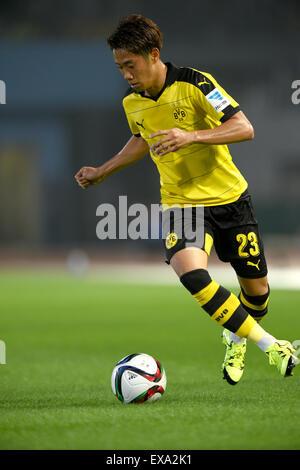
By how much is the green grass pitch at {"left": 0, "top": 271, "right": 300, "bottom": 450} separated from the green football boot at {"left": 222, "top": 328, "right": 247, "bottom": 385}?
0.11m

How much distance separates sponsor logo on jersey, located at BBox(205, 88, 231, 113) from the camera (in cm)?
536

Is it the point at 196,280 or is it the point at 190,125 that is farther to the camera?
the point at 190,125

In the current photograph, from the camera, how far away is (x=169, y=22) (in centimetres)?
3359

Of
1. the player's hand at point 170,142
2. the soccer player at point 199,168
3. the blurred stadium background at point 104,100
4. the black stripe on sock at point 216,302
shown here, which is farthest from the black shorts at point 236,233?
the blurred stadium background at point 104,100

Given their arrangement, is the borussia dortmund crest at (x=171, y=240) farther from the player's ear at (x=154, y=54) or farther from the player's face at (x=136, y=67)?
the player's ear at (x=154, y=54)

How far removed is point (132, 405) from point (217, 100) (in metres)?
2.00

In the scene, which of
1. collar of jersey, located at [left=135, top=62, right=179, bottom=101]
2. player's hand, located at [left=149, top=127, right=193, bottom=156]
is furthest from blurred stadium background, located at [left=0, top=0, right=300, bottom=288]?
player's hand, located at [left=149, top=127, right=193, bottom=156]

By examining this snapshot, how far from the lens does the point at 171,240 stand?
550 centimetres

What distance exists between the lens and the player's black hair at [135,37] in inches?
209

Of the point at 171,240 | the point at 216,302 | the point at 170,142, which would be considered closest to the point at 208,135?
the point at 170,142

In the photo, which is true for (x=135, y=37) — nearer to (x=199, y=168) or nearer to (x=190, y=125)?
(x=190, y=125)

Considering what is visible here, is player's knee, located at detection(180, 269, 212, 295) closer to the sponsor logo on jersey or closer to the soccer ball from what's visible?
the soccer ball
